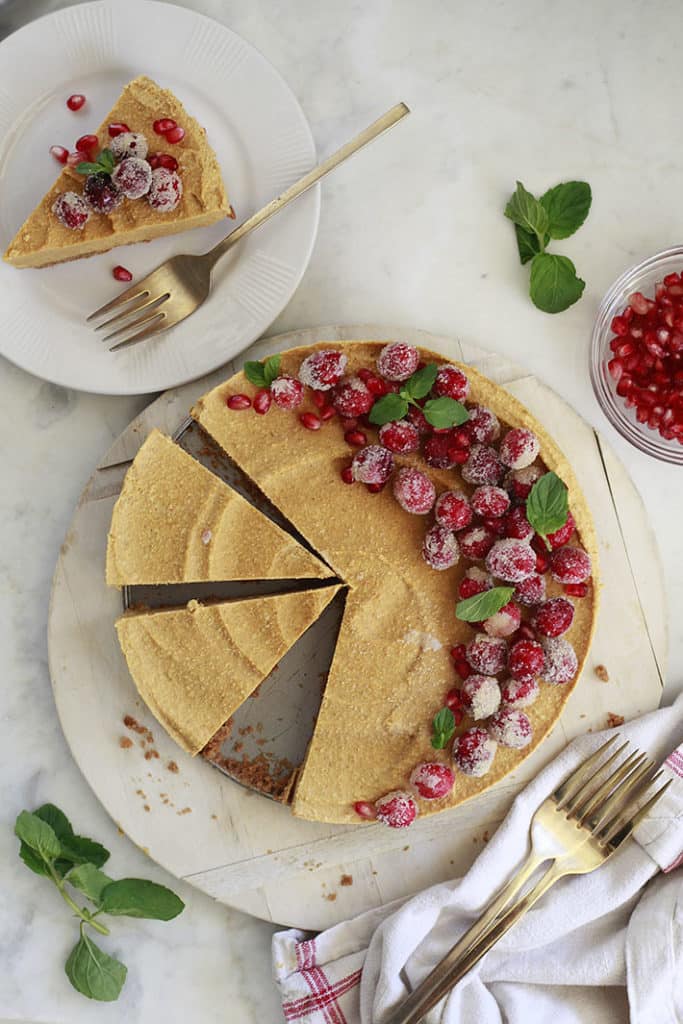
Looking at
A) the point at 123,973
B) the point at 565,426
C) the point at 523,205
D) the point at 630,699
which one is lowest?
the point at 630,699

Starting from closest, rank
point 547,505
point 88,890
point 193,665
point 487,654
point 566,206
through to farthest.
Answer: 1. point 547,505
2. point 487,654
3. point 193,665
4. point 88,890
5. point 566,206

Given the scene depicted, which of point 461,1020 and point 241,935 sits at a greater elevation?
point 241,935

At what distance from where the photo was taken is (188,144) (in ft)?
11.0

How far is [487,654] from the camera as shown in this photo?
321cm

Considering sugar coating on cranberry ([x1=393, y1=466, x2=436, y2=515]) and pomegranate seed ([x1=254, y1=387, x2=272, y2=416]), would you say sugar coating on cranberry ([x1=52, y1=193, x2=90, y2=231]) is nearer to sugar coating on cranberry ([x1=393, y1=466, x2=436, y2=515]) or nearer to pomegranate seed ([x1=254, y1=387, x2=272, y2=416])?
pomegranate seed ([x1=254, y1=387, x2=272, y2=416])

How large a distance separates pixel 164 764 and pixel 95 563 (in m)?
0.83

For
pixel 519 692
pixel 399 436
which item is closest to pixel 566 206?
pixel 399 436

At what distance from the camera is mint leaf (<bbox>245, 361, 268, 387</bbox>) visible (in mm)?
3195

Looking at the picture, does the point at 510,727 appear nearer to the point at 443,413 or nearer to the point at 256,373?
the point at 443,413

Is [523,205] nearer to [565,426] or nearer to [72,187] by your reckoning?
[565,426]

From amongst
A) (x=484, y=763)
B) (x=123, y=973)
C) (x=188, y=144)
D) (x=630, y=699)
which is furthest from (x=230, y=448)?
(x=123, y=973)

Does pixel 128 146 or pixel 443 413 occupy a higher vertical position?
pixel 128 146

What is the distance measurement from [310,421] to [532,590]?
100 centimetres

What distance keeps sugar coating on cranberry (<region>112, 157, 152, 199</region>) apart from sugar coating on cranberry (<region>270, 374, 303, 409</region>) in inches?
34.4
